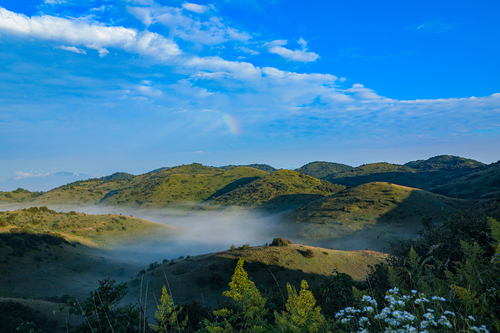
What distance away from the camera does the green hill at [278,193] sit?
120994 mm

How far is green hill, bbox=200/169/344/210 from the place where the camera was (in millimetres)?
120994

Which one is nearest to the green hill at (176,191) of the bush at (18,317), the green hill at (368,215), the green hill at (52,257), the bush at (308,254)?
the green hill at (52,257)

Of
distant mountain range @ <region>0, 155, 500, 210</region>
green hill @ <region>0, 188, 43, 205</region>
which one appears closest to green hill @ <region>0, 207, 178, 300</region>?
distant mountain range @ <region>0, 155, 500, 210</region>

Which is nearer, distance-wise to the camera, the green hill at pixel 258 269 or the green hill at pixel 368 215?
the green hill at pixel 258 269

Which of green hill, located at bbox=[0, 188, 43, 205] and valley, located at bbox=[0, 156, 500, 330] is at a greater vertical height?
green hill, located at bbox=[0, 188, 43, 205]

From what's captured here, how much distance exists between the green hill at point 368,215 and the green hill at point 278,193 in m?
36.0

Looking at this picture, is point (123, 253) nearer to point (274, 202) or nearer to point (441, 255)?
point (441, 255)

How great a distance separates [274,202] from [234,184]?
69878 mm

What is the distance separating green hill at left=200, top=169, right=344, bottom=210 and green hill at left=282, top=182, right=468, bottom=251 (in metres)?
36.0

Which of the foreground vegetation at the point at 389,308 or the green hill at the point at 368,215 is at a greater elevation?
the foreground vegetation at the point at 389,308

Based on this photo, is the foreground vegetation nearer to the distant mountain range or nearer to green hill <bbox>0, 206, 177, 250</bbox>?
green hill <bbox>0, 206, 177, 250</bbox>

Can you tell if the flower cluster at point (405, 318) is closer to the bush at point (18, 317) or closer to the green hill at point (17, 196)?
the bush at point (18, 317)

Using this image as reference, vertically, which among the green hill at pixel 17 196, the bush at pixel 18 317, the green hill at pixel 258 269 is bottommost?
the green hill at pixel 258 269

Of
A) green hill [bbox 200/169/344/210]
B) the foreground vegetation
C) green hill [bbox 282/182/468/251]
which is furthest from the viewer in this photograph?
green hill [bbox 200/169/344/210]
